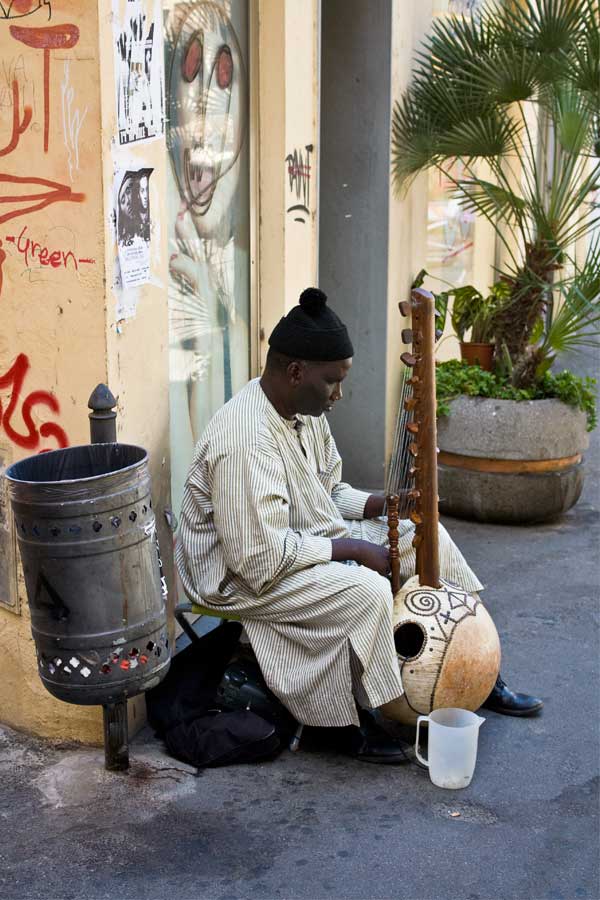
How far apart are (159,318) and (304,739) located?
1.48 m

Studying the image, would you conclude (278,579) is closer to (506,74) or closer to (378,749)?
(378,749)

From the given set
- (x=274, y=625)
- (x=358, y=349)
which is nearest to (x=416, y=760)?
(x=274, y=625)

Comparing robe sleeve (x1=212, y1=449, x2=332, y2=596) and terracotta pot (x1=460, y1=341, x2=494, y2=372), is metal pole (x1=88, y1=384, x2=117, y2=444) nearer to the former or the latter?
robe sleeve (x1=212, y1=449, x2=332, y2=596)

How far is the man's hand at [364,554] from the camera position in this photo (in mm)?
3709

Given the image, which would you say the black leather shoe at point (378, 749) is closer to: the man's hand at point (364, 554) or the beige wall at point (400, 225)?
the man's hand at point (364, 554)

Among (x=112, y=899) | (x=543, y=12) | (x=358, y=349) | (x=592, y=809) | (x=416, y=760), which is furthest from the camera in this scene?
(x=358, y=349)

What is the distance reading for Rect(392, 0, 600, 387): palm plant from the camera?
6234 millimetres

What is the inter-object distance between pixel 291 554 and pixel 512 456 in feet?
9.40

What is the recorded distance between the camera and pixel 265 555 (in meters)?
3.49

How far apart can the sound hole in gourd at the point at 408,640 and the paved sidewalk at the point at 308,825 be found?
38 centimetres

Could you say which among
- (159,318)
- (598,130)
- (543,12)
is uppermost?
(543,12)

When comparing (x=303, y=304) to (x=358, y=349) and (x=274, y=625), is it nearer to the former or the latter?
(x=274, y=625)

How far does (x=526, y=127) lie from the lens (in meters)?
6.55

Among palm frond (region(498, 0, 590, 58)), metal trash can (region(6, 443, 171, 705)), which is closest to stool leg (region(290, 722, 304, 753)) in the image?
metal trash can (region(6, 443, 171, 705))
